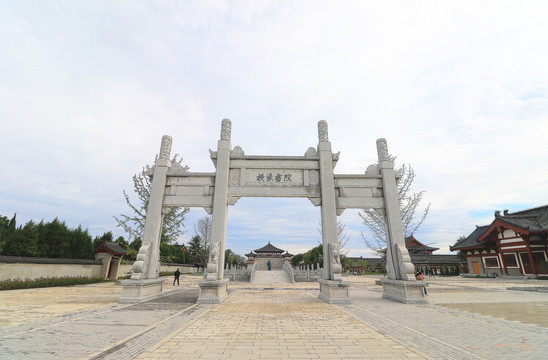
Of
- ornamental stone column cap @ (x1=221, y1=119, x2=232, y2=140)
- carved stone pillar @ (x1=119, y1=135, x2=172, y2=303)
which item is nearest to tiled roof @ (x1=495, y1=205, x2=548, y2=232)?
ornamental stone column cap @ (x1=221, y1=119, x2=232, y2=140)

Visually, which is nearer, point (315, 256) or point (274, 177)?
point (274, 177)

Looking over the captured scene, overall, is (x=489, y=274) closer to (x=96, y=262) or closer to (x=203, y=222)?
(x=203, y=222)

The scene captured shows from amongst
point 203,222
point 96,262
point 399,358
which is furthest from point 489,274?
point 96,262

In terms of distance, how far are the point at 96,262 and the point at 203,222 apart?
45.1ft

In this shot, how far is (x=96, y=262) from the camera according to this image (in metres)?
19.5

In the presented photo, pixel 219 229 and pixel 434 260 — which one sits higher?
pixel 219 229

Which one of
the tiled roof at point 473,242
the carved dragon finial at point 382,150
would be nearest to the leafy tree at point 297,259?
the tiled roof at point 473,242

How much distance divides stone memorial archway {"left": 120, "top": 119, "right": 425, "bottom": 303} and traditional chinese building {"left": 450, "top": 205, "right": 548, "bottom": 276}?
1816cm

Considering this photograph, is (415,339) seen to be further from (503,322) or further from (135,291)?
(135,291)

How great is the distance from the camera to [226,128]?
10.9m

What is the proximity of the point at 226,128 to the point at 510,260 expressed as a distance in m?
26.9

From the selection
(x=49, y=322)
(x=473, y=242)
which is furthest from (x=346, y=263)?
(x=49, y=322)

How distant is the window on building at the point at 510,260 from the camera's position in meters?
21.2

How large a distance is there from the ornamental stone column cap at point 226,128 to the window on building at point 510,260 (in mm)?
26329
